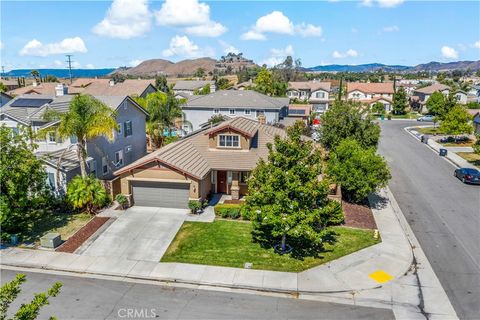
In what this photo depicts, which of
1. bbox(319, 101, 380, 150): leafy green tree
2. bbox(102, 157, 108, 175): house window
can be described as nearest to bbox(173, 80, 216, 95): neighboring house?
bbox(319, 101, 380, 150): leafy green tree

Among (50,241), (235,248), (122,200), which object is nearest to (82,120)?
(122,200)

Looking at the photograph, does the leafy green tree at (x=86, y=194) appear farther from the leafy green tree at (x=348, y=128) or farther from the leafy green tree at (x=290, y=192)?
the leafy green tree at (x=348, y=128)

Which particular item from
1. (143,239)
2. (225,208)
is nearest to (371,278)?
(225,208)

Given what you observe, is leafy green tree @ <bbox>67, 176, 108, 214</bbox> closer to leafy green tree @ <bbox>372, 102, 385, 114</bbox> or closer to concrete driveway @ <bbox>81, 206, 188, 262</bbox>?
concrete driveway @ <bbox>81, 206, 188, 262</bbox>

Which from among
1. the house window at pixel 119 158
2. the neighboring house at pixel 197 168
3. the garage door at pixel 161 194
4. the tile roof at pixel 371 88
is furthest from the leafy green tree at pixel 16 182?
the tile roof at pixel 371 88

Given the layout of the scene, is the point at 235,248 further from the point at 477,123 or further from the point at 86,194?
the point at 477,123
